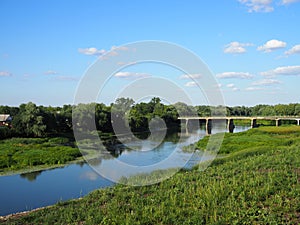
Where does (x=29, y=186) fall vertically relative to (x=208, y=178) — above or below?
below

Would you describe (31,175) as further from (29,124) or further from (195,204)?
(29,124)

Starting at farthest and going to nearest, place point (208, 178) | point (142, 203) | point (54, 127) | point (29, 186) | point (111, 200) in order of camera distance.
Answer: point (54, 127) → point (29, 186) → point (208, 178) → point (111, 200) → point (142, 203)

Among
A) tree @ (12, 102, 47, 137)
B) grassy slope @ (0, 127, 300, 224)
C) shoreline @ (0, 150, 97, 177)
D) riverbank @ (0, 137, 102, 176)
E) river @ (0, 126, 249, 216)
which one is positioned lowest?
river @ (0, 126, 249, 216)

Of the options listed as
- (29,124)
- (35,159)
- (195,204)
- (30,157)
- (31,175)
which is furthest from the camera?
(29,124)

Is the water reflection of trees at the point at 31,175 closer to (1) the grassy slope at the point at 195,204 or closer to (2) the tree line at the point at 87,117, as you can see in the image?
(1) the grassy slope at the point at 195,204

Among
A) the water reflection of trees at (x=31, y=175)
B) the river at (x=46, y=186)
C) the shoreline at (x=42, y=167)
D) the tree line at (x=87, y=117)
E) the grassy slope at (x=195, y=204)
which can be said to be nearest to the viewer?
the grassy slope at (x=195, y=204)

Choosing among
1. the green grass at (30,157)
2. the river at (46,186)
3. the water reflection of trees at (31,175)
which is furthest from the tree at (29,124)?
the water reflection of trees at (31,175)

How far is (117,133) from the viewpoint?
45406 mm

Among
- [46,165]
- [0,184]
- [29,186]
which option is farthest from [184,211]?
[46,165]

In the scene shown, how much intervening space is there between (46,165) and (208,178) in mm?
14578

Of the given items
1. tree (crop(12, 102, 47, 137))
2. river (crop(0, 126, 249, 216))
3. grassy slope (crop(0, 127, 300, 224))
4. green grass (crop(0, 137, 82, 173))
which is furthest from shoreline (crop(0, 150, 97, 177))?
tree (crop(12, 102, 47, 137))

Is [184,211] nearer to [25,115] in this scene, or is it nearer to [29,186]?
[29,186]

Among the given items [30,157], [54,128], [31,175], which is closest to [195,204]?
[31,175]

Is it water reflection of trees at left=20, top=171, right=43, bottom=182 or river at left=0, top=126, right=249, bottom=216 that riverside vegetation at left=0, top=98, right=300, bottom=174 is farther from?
river at left=0, top=126, right=249, bottom=216
